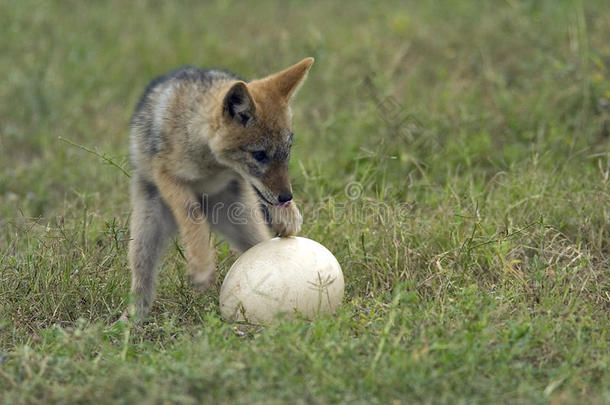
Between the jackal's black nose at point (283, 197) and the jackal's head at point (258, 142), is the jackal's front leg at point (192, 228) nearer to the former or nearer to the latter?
the jackal's head at point (258, 142)

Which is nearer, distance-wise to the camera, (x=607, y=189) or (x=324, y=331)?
(x=324, y=331)

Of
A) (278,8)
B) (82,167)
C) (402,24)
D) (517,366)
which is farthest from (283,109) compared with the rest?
(278,8)

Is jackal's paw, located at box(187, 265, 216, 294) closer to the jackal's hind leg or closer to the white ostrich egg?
the white ostrich egg

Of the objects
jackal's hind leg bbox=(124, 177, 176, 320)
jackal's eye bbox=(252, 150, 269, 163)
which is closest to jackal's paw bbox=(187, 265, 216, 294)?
jackal's hind leg bbox=(124, 177, 176, 320)

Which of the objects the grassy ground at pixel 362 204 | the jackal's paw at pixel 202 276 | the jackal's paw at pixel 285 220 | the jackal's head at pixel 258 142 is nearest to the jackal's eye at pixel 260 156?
the jackal's head at pixel 258 142

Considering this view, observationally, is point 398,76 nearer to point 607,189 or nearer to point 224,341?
point 607,189

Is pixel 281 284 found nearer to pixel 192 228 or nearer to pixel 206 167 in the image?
pixel 192 228

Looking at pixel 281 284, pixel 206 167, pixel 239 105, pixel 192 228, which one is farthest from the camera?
pixel 206 167

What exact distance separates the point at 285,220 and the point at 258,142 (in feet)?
1.49

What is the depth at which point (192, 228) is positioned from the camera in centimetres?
455

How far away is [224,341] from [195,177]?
1.18 meters

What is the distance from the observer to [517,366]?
356 cm

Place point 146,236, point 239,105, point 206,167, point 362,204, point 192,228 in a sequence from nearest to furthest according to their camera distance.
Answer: point 239,105, point 192,228, point 206,167, point 146,236, point 362,204

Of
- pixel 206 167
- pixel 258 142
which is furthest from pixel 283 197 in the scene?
pixel 206 167
